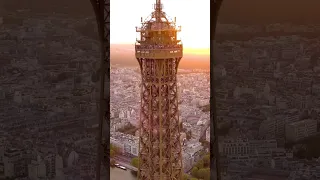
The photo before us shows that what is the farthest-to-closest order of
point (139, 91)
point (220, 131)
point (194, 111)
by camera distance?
1. point (139, 91)
2. point (194, 111)
3. point (220, 131)

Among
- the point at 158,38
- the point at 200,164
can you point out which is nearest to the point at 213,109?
the point at 158,38

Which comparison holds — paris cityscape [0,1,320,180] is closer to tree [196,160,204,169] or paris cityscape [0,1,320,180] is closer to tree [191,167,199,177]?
A: tree [196,160,204,169]

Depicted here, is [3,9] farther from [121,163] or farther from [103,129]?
[121,163]

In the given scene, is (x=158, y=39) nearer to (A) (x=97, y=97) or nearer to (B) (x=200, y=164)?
(B) (x=200, y=164)

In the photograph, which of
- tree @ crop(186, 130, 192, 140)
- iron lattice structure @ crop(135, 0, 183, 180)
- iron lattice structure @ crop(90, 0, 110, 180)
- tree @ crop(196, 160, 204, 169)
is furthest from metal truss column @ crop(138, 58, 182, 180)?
iron lattice structure @ crop(90, 0, 110, 180)

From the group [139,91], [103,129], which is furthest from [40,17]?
[139,91]

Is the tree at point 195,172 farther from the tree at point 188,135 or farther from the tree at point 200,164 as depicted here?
the tree at point 188,135
